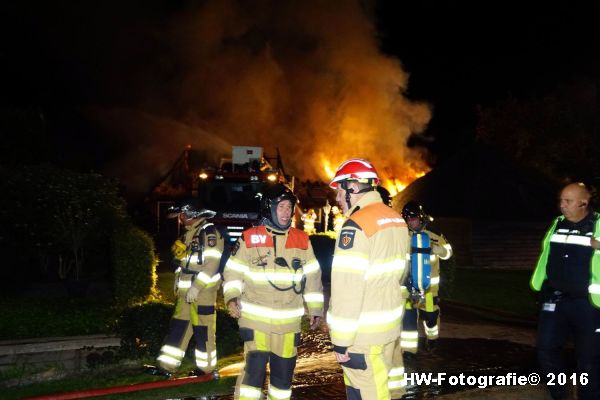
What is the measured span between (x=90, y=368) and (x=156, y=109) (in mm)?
36542

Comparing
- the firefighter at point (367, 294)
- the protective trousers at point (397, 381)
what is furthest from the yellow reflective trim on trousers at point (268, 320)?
the protective trousers at point (397, 381)

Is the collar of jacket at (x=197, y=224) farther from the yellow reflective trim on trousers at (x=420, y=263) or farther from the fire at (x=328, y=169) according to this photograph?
the fire at (x=328, y=169)

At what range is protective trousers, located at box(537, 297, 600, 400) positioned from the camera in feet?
15.9

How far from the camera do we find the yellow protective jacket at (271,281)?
452 centimetres

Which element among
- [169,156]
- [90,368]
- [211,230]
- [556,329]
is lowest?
[90,368]

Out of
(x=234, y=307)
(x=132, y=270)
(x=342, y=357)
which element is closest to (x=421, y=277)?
(x=234, y=307)

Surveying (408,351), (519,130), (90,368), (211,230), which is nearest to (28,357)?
(90,368)

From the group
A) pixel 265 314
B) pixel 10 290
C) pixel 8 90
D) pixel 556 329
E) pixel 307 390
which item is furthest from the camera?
pixel 8 90

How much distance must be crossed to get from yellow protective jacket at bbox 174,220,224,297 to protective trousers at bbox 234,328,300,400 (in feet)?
4.35

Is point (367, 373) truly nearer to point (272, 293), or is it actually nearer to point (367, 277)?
point (367, 277)

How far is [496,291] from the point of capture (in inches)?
513

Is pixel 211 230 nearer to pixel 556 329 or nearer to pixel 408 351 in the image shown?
pixel 408 351

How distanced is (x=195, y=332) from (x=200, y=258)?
2.59 feet

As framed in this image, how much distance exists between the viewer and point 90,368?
6449 mm
